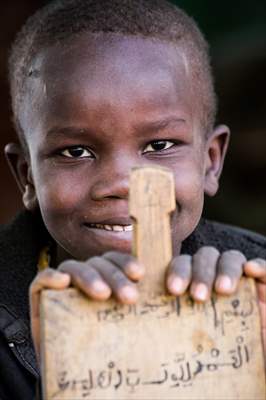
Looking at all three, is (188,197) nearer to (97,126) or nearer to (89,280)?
(97,126)

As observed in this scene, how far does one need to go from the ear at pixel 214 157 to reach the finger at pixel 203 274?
996 mm

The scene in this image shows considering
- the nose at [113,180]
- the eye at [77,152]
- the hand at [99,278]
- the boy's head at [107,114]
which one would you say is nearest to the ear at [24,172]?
the boy's head at [107,114]

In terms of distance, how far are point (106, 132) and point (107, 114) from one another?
46mm

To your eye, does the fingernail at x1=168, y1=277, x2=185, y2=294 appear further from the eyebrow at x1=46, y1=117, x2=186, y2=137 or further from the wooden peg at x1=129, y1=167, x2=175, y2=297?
the eyebrow at x1=46, y1=117, x2=186, y2=137

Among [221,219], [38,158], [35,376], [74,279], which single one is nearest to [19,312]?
[35,376]

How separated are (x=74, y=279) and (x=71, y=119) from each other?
772 millimetres

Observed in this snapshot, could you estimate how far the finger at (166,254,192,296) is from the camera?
1.38m

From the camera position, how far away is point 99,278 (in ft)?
4.57

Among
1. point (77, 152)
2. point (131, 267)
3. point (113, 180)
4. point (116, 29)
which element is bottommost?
point (131, 267)

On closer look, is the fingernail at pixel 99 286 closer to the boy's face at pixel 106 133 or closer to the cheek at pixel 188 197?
the boy's face at pixel 106 133

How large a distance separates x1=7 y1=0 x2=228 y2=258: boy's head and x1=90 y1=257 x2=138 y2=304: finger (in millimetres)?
619

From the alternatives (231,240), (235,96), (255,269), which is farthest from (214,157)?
(235,96)

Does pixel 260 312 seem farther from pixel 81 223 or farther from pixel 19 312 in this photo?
pixel 19 312

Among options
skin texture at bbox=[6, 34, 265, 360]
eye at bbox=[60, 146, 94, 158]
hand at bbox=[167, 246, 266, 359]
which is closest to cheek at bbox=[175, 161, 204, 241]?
skin texture at bbox=[6, 34, 265, 360]
